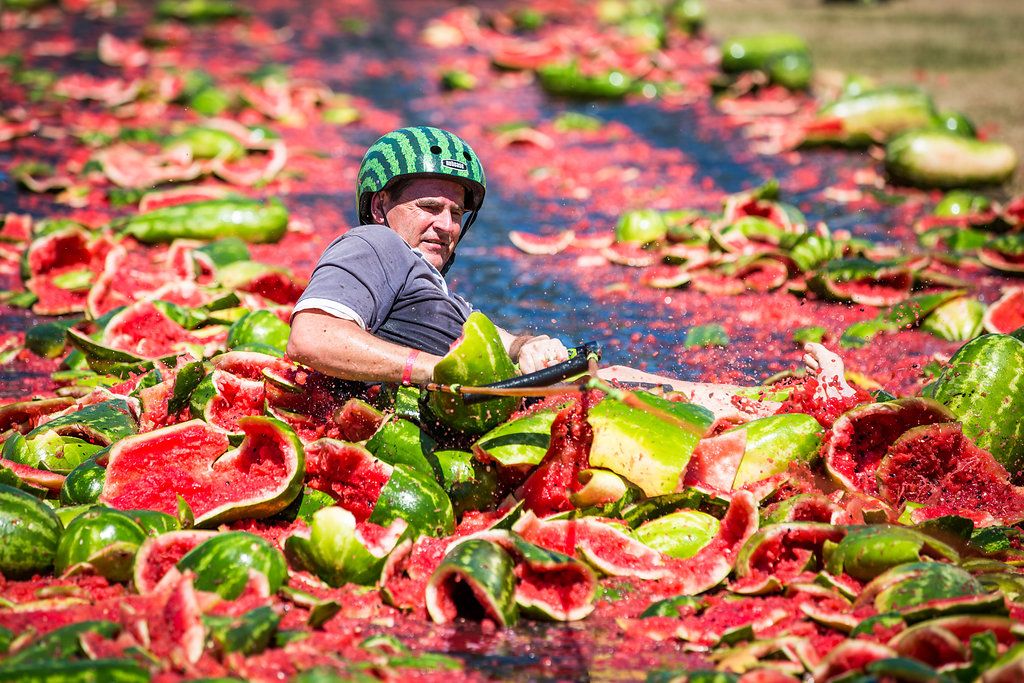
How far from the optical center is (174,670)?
11.4ft

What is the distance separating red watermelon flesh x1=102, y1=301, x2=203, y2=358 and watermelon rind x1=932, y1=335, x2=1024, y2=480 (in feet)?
13.0

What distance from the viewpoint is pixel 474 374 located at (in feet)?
15.7

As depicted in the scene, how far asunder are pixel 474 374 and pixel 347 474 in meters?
0.65

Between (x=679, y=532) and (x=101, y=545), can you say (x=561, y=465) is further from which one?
(x=101, y=545)

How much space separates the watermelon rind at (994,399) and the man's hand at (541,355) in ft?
5.56

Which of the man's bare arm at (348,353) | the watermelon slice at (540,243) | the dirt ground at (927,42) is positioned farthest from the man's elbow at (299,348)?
the dirt ground at (927,42)

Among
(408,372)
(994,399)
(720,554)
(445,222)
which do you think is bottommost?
(720,554)

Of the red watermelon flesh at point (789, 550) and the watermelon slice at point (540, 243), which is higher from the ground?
the red watermelon flesh at point (789, 550)

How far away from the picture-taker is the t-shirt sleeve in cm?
491

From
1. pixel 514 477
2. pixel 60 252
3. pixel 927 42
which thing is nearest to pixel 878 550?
pixel 514 477

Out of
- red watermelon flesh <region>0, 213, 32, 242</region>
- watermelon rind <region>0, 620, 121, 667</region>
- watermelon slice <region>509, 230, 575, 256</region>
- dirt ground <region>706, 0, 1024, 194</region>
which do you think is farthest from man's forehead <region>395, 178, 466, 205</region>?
dirt ground <region>706, 0, 1024, 194</region>

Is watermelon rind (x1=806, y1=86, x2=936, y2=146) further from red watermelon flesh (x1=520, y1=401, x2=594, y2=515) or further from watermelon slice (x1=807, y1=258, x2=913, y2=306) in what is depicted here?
red watermelon flesh (x1=520, y1=401, x2=594, y2=515)

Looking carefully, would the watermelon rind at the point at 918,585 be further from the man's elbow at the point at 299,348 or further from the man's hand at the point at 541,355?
the man's elbow at the point at 299,348

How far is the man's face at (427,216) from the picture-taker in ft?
18.6
